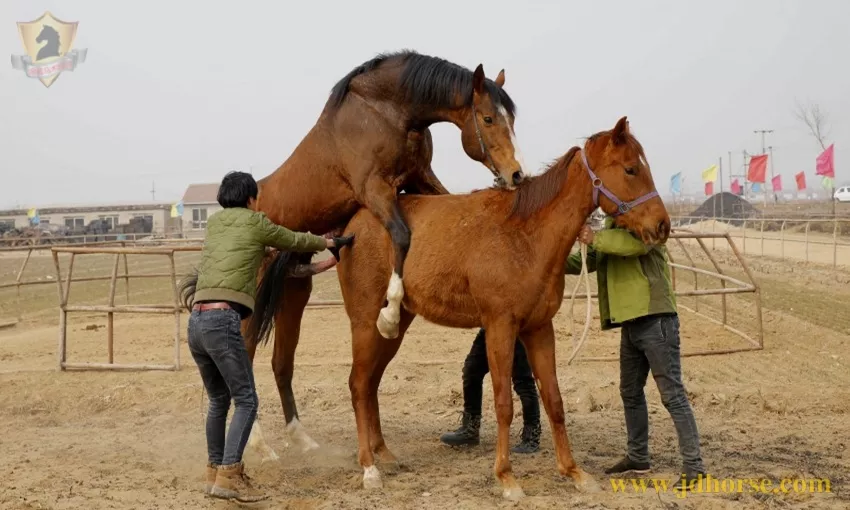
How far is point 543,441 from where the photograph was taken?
595 cm

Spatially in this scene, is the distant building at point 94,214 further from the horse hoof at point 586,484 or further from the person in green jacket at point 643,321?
the horse hoof at point 586,484

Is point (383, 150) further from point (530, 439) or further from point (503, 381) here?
point (530, 439)

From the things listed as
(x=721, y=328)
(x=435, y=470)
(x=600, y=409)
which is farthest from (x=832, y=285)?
(x=435, y=470)

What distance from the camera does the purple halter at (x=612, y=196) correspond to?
14.5ft

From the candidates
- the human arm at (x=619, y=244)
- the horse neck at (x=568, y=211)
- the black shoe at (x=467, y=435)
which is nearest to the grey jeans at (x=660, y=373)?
the human arm at (x=619, y=244)

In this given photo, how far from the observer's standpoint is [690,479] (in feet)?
14.6

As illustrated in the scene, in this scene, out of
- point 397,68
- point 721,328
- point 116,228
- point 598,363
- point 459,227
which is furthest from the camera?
point 116,228

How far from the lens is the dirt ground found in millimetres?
4590

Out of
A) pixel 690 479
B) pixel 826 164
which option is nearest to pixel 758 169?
pixel 826 164

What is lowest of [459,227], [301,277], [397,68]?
[301,277]

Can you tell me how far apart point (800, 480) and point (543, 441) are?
6.41ft

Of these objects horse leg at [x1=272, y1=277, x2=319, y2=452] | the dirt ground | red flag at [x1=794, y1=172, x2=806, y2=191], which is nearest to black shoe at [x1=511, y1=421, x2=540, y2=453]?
the dirt ground

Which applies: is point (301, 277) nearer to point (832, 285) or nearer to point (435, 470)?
point (435, 470)

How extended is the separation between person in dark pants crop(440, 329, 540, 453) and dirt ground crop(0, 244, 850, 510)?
15 centimetres
